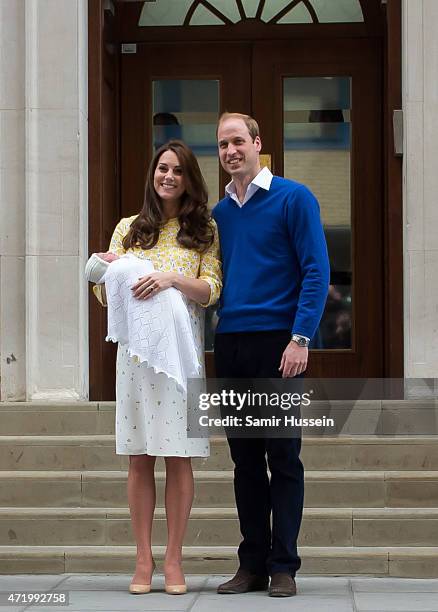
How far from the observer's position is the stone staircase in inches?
261

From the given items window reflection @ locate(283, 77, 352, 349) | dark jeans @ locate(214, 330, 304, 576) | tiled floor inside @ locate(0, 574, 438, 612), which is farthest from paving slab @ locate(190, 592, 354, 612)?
window reflection @ locate(283, 77, 352, 349)

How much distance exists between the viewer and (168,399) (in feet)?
18.9

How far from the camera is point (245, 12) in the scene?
10.3 metres

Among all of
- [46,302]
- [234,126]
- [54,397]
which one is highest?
[234,126]

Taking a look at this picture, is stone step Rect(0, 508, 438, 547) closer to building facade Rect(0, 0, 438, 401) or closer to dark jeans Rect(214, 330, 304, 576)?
dark jeans Rect(214, 330, 304, 576)

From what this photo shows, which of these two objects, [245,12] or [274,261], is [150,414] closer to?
[274,261]

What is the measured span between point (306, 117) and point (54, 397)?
3.19 m

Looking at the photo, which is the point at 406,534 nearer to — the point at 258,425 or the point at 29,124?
the point at 258,425

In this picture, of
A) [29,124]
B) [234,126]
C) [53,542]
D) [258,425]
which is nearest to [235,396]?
[258,425]

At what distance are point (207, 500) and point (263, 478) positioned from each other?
139 centimetres

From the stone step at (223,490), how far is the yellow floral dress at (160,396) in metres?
1.49

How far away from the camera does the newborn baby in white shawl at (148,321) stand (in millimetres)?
5699

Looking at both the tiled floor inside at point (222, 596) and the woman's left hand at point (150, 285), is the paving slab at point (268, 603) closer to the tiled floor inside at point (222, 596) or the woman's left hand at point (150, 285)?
the tiled floor inside at point (222, 596)

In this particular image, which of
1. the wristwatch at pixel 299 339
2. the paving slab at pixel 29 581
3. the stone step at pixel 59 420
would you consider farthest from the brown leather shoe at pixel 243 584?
the stone step at pixel 59 420
